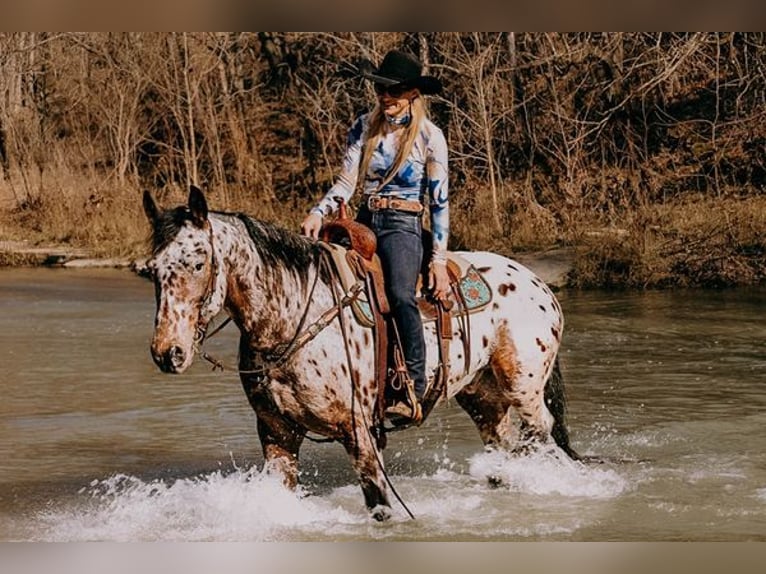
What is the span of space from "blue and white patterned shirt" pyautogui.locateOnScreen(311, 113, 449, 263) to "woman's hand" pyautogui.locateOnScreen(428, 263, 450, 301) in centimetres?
9

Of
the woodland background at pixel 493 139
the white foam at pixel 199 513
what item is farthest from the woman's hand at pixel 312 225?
the woodland background at pixel 493 139

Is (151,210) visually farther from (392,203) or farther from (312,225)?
(392,203)

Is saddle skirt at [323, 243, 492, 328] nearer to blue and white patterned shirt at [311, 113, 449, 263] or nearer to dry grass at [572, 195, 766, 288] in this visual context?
blue and white patterned shirt at [311, 113, 449, 263]

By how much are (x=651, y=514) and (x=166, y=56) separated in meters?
5.01

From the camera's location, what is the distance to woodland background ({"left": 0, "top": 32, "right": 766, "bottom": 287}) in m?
8.38

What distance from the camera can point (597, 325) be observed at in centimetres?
853

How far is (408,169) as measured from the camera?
14.5 ft

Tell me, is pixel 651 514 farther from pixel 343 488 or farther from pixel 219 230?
pixel 219 230

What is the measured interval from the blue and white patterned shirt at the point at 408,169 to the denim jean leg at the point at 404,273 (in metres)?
0.07

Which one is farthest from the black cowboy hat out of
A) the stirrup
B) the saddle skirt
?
the stirrup

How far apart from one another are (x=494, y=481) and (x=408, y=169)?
1229 mm

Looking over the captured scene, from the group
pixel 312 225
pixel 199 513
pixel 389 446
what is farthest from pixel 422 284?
pixel 389 446

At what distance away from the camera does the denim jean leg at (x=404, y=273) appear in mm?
4422

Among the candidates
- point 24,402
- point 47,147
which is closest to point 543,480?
point 24,402
